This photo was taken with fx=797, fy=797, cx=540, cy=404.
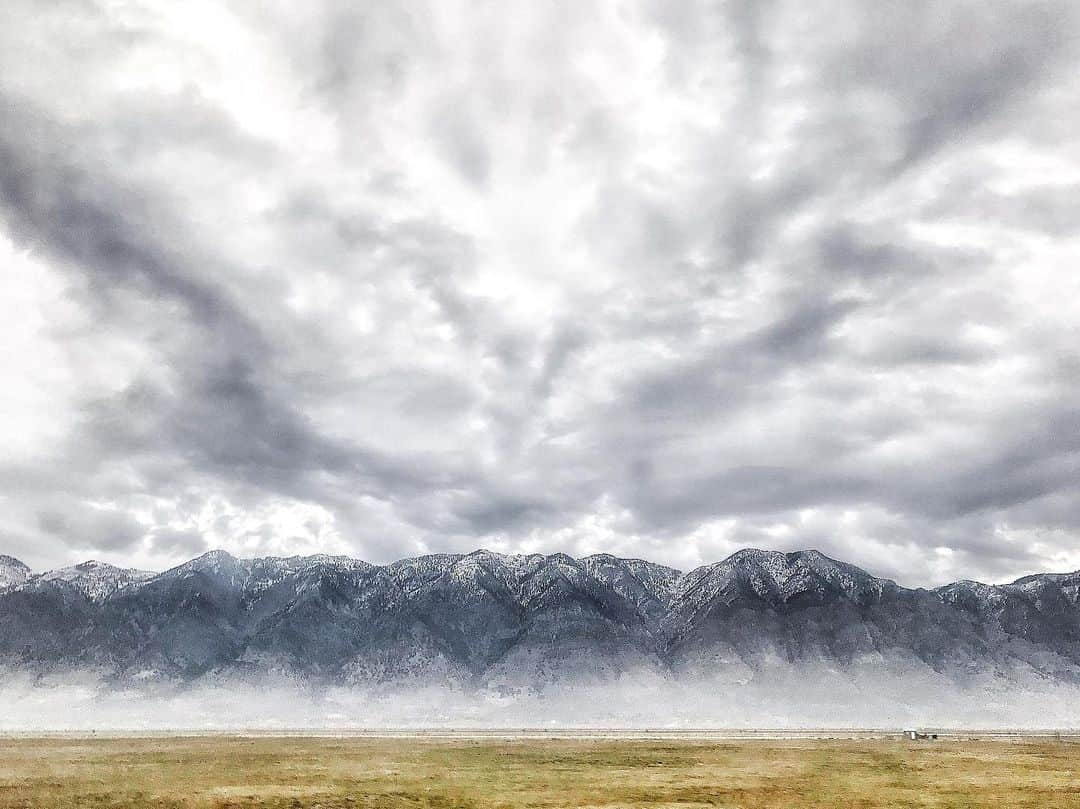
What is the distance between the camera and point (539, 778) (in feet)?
270

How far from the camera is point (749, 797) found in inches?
2650

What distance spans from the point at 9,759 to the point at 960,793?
401 feet

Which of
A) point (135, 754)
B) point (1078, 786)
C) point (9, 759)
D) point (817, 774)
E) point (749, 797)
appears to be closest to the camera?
point (749, 797)

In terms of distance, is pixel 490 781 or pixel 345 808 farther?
pixel 490 781

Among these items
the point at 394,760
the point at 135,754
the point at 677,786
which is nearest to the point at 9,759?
the point at 135,754

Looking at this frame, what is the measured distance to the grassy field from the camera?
65.9m

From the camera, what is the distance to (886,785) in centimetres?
7762

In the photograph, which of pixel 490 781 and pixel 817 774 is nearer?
pixel 490 781

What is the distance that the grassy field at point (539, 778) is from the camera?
216 ft

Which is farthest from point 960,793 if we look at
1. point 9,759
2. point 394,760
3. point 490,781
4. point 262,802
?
point 9,759

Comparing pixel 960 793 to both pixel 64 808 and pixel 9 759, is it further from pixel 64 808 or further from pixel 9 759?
pixel 9 759

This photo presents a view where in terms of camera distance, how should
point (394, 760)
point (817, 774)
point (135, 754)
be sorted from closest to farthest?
point (817, 774) < point (394, 760) < point (135, 754)

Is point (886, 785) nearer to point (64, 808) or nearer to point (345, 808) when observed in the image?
point (345, 808)

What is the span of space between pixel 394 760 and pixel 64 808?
169ft
